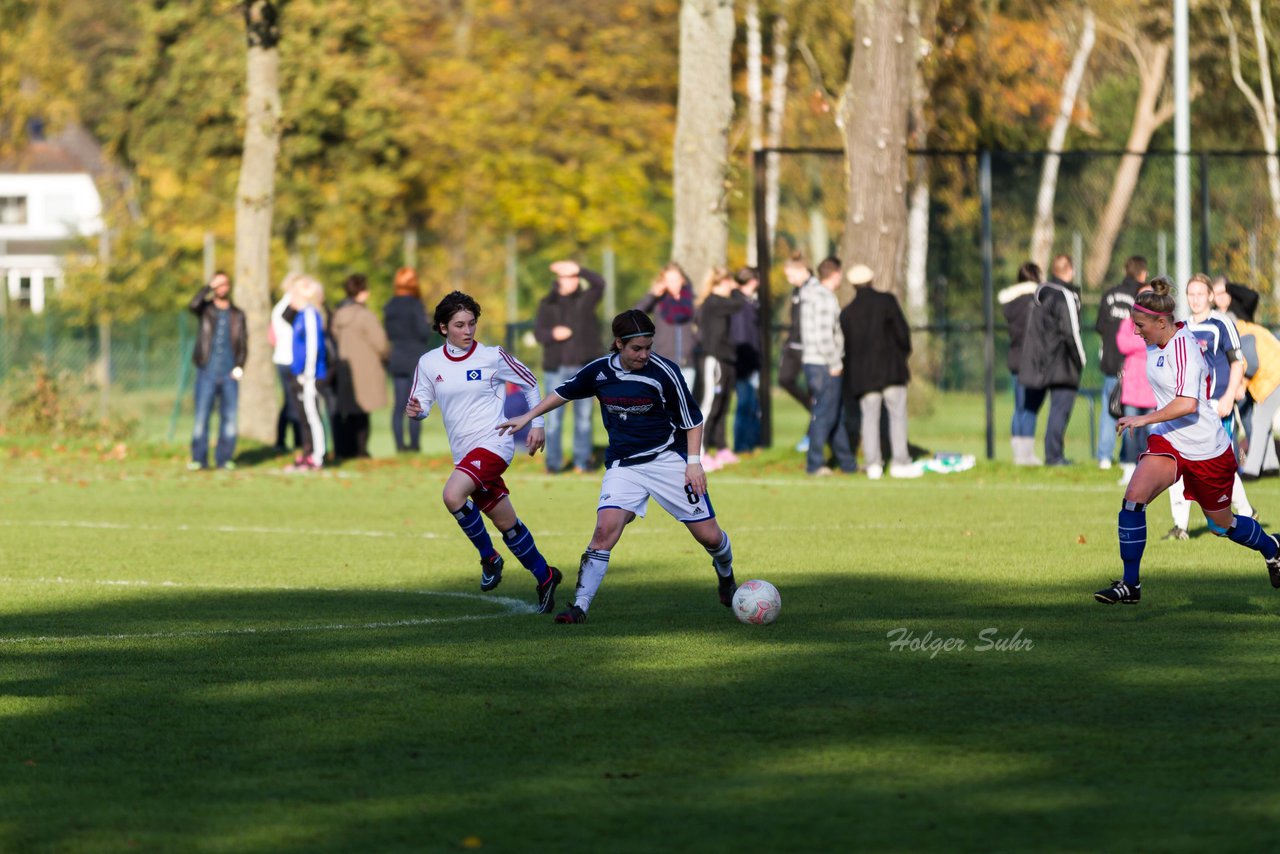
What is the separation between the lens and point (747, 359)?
80.9ft

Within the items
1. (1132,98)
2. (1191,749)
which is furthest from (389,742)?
(1132,98)

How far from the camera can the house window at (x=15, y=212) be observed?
10394 centimetres

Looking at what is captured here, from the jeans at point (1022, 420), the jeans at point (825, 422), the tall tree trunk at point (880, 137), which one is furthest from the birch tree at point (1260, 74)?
the jeans at point (825, 422)

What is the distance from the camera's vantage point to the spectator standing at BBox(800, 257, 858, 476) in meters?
21.8

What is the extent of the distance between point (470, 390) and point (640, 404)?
4.79ft

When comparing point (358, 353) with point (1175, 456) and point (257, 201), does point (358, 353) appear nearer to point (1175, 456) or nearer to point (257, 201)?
point (257, 201)

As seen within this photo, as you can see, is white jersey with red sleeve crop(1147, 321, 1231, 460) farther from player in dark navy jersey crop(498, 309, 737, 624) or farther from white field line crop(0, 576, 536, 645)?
white field line crop(0, 576, 536, 645)

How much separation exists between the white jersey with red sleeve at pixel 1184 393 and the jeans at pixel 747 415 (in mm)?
12697

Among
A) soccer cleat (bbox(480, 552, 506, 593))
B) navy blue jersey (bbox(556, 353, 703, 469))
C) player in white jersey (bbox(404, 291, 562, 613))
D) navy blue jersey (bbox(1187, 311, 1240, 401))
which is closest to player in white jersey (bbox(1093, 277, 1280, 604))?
navy blue jersey (bbox(1187, 311, 1240, 401))

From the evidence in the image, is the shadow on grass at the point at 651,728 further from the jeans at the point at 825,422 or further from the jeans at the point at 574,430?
the jeans at the point at 574,430

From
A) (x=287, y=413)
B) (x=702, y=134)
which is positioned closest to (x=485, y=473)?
(x=287, y=413)

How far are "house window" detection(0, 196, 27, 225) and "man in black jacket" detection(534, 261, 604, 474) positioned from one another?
8540cm

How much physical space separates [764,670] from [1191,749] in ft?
7.91

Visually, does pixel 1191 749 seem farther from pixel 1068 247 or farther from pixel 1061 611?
pixel 1068 247
